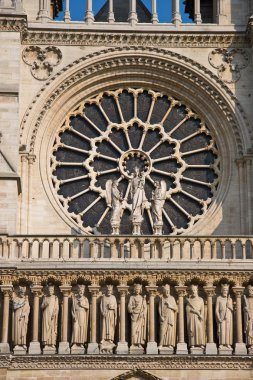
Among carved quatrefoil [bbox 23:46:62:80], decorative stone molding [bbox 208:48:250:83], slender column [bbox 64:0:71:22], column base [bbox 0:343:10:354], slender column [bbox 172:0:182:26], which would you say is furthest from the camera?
slender column [bbox 172:0:182:26]

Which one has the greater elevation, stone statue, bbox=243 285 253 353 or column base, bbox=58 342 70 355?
stone statue, bbox=243 285 253 353

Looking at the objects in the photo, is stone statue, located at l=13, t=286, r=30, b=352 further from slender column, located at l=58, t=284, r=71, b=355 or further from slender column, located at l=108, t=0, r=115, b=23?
slender column, located at l=108, t=0, r=115, b=23

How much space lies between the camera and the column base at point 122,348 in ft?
68.2

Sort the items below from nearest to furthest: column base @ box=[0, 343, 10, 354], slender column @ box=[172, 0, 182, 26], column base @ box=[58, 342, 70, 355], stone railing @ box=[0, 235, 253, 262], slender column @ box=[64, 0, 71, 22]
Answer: column base @ box=[0, 343, 10, 354] → column base @ box=[58, 342, 70, 355] → stone railing @ box=[0, 235, 253, 262] → slender column @ box=[64, 0, 71, 22] → slender column @ box=[172, 0, 182, 26]

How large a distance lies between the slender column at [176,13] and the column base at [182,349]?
580 cm

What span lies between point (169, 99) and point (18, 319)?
4960 mm

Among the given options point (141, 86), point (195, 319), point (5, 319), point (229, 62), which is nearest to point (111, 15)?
point (141, 86)

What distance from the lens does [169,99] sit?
23.8 meters

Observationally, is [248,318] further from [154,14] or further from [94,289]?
[154,14]

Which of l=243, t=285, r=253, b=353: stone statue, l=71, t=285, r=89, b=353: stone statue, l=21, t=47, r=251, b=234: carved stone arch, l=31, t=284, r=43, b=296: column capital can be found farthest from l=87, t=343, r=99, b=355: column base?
l=21, t=47, r=251, b=234: carved stone arch

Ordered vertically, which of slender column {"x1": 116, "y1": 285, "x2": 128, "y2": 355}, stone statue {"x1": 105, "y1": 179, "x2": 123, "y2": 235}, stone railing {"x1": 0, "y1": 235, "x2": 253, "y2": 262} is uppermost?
stone statue {"x1": 105, "y1": 179, "x2": 123, "y2": 235}

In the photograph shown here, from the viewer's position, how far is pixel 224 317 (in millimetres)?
21062

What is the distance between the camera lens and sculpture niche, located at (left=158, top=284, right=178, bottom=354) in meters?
20.9

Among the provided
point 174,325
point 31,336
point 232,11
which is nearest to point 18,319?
point 31,336
